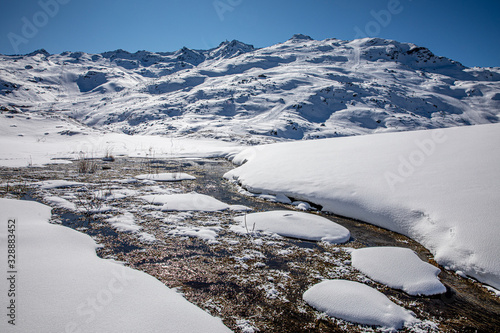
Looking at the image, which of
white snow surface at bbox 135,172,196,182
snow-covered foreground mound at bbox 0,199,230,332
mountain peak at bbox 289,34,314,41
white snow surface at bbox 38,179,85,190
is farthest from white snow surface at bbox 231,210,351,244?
mountain peak at bbox 289,34,314,41

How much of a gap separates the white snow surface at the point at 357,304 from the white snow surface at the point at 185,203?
3.28 metres

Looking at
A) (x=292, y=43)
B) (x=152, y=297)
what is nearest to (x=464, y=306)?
(x=152, y=297)

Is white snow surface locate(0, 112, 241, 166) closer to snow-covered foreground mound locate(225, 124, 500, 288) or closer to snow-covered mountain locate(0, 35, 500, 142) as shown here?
snow-covered foreground mound locate(225, 124, 500, 288)

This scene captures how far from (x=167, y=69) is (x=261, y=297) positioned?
171 m

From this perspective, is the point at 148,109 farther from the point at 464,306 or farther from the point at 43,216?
the point at 464,306

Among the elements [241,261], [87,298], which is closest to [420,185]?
[241,261]

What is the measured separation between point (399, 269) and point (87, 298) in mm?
3516

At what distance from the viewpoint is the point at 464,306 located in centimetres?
263

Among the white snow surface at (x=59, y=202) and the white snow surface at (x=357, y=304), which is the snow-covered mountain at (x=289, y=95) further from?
the white snow surface at (x=357, y=304)

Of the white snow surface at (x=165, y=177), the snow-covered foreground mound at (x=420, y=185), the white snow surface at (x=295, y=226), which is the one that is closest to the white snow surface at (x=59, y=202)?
the white snow surface at (x=165, y=177)

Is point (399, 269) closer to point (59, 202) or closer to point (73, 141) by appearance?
point (59, 202)

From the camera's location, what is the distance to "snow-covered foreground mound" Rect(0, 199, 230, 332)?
1.90 metres

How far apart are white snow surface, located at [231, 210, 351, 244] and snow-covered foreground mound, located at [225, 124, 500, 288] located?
101 centimetres

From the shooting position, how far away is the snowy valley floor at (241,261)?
2.40 metres
